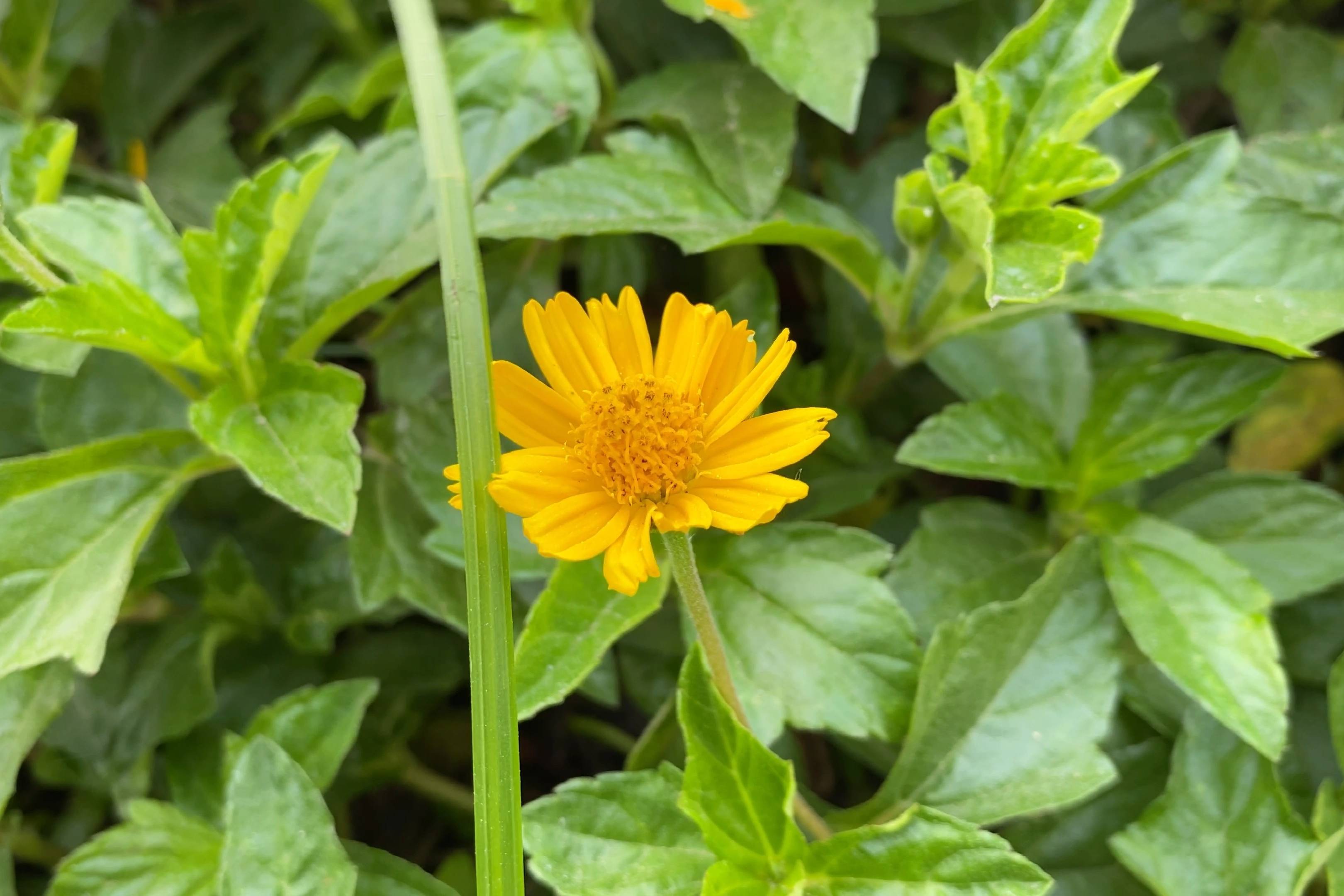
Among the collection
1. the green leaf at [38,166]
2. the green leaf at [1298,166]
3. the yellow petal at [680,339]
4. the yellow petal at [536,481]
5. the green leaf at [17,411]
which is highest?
the green leaf at [38,166]

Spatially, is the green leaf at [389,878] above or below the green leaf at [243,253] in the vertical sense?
below

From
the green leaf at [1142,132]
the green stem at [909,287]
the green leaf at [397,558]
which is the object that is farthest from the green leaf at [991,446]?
the green leaf at [397,558]

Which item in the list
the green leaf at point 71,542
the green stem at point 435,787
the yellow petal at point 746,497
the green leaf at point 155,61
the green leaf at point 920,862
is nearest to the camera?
the yellow petal at point 746,497

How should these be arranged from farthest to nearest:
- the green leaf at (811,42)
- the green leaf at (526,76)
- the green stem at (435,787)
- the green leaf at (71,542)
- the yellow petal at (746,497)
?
the green stem at (435,787) → the green leaf at (526,76) → the green leaf at (811,42) → the green leaf at (71,542) → the yellow petal at (746,497)

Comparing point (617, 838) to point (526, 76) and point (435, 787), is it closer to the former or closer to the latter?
point (435, 787)

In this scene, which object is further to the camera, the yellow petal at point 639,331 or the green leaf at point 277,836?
the green leaf at point 277,836

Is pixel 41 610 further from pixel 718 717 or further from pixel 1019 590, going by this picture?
pixel 1019 590

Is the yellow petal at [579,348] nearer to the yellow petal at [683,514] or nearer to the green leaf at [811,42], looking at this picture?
the yellow petal at [683,514]

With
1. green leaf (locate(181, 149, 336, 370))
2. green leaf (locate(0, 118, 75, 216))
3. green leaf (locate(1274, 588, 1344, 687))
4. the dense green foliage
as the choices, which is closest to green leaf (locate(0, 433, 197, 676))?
the dense green foliage
